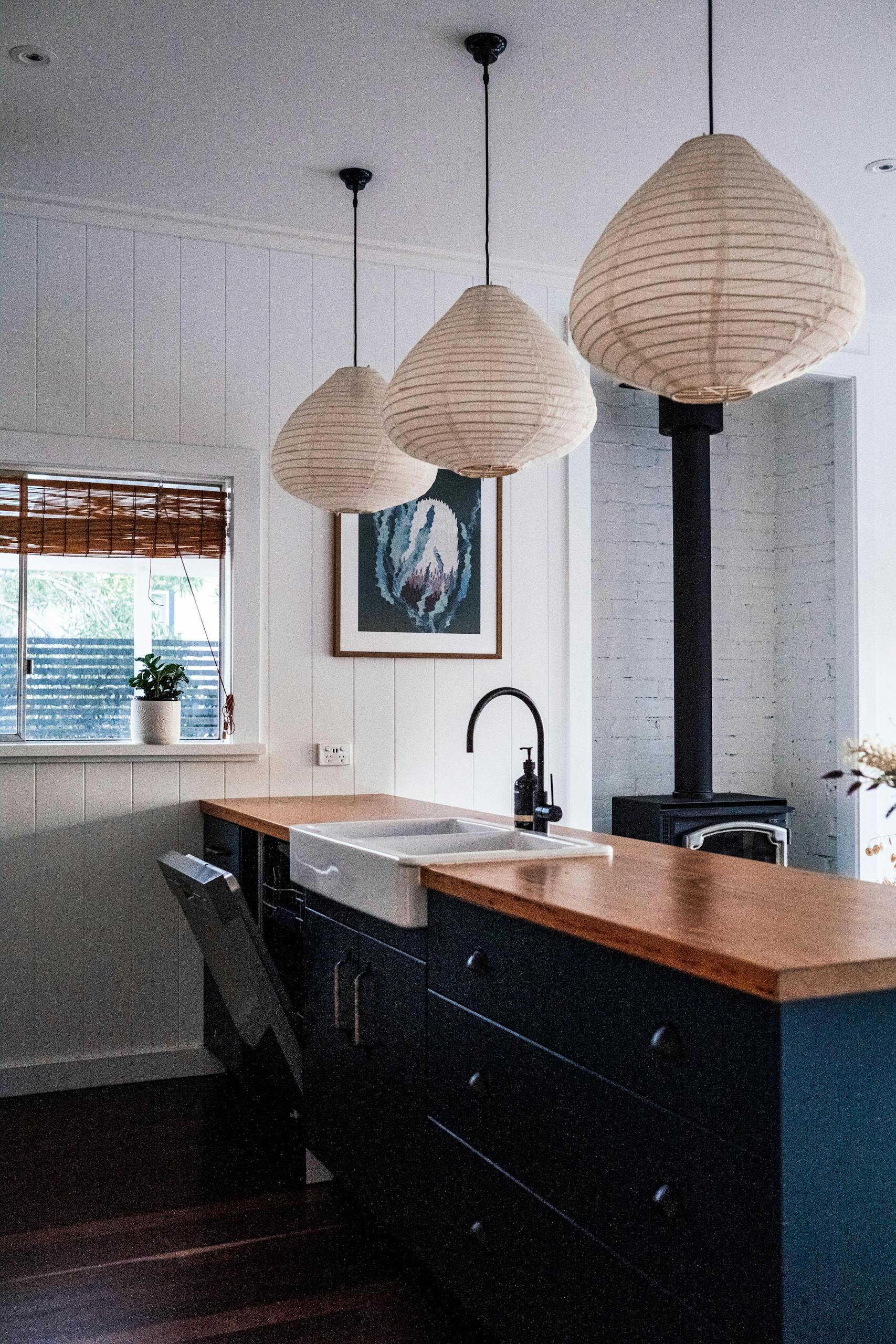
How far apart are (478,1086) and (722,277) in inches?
52.4

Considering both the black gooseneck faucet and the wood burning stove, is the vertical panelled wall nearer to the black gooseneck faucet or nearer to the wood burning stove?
the wood burning stove

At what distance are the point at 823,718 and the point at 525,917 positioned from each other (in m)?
3.64

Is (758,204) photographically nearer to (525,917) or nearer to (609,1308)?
(525,917)

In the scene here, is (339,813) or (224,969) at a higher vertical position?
(339,813)

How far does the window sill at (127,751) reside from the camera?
352 cm

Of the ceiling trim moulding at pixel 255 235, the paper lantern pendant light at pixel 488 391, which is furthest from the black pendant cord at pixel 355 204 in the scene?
the paper lantern pendant light at pixel 488 391

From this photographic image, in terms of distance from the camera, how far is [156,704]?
3652 millimetres

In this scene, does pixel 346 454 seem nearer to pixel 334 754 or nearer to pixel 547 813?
pixel 547 813

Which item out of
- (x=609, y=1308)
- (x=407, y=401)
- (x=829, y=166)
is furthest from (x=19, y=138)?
(x=609, y=1308)

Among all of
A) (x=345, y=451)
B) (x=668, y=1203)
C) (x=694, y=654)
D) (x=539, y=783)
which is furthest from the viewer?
(x=694, y=654)

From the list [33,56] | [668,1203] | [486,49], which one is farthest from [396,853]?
[33,56]

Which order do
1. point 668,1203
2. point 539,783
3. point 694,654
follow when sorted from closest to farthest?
point 668,1203 < point 539,783 < point 694,654

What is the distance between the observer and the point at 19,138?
10.5 feet

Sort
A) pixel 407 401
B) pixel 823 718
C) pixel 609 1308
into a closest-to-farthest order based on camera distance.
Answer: pixel 609 1308
pixel 407 401
pixel 823 718
